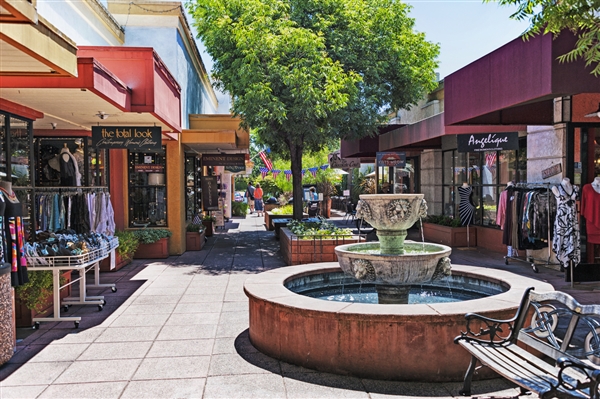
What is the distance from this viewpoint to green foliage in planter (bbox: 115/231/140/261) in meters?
11.9

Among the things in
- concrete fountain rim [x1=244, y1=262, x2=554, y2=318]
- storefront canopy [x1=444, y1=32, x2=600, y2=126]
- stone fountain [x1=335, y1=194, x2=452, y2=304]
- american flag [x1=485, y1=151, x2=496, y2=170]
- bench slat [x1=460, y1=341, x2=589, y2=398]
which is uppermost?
storefront canopy [x1=444, y1=32, x2=600, y2=126]

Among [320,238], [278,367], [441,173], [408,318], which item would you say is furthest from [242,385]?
[441,173]

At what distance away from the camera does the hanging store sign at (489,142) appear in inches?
473

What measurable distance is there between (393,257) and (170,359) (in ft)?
8.86

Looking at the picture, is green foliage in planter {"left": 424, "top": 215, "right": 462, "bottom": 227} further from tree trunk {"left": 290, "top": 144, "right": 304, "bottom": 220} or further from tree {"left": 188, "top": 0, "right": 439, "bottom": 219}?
tree trunk {"left": 290, "top": 144, "right": 304, "bottom": 220}

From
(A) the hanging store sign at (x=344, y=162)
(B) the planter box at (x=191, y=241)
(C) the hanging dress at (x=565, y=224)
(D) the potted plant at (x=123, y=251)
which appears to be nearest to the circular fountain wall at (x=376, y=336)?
(C) the hanging dress at (x=565, y=224)

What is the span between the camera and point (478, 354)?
424 centimetres

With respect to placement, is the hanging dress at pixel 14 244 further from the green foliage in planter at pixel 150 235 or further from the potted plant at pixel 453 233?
the potted plant at pixel 453 233

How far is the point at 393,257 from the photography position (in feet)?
19.4

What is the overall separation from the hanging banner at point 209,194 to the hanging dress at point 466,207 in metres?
10.1

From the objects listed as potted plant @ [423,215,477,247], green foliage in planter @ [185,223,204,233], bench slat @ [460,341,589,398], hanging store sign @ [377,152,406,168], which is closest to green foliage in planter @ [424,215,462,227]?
potted plant @ [423,215,477,247]

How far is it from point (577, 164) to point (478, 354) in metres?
7.94

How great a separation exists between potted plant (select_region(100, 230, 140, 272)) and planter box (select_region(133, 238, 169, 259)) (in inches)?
22.5

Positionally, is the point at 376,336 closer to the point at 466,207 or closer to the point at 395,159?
the point at 466,207
